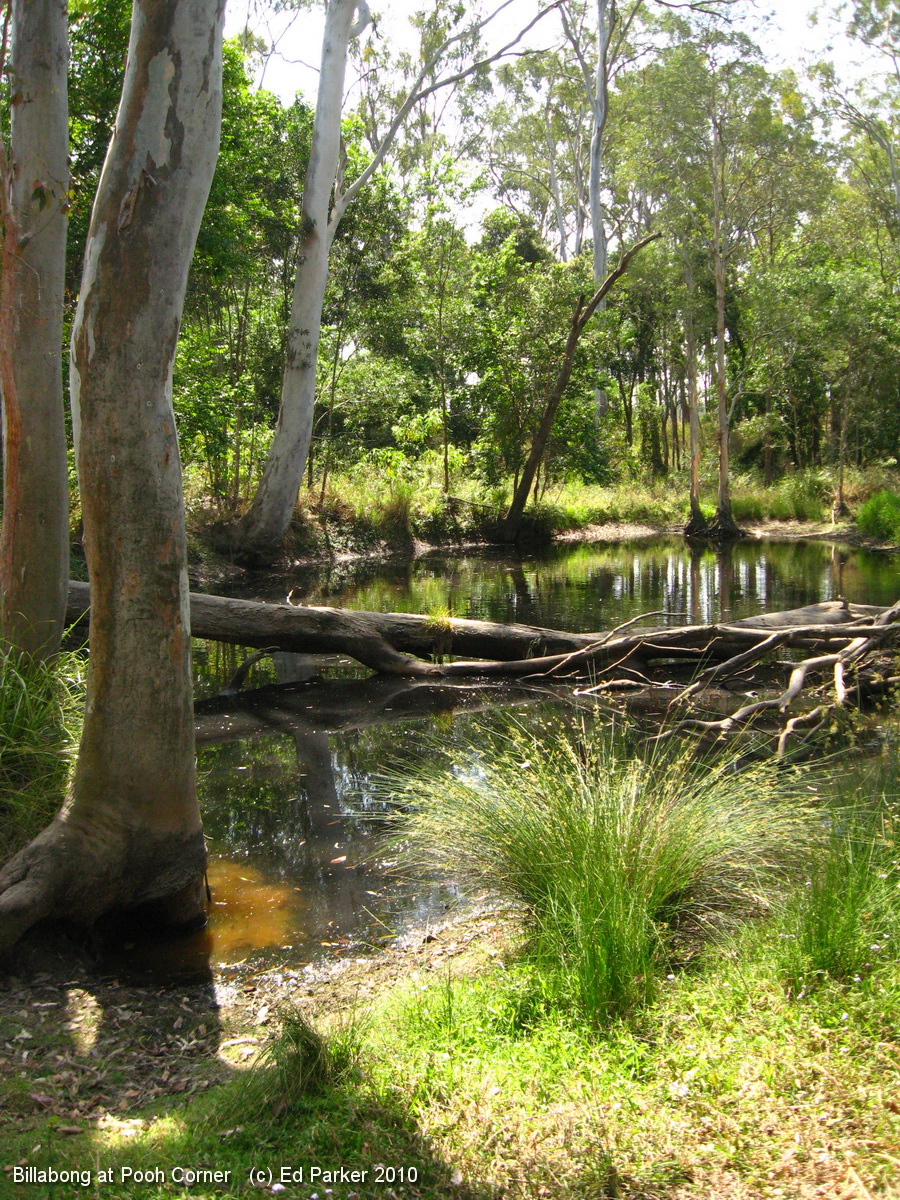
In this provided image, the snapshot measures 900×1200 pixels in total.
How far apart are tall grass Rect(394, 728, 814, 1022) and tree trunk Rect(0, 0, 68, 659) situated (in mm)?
2668

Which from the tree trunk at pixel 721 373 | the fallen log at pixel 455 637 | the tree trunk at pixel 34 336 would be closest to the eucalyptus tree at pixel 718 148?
the tree trunk at pixel 721 373

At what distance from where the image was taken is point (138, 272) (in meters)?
3.83

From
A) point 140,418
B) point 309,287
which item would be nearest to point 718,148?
point 309,287

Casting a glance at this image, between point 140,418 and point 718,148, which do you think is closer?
point 140,418

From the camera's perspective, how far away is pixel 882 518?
23250 millimetres

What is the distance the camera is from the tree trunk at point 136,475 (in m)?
3.84

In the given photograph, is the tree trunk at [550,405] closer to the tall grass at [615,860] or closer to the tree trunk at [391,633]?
the tree trunk at [391,633]

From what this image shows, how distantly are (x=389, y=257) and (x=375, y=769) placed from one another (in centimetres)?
1682

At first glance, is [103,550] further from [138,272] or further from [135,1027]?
[135,1027]

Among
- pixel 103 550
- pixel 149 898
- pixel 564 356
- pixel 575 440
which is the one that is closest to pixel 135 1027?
pixel 149 898

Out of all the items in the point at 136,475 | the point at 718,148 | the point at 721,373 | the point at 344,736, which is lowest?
the point at 344,736

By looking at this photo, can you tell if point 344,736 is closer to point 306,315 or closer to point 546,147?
point 306,315

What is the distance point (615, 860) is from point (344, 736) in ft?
14.5

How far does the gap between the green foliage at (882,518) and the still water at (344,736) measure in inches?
184
